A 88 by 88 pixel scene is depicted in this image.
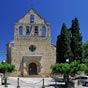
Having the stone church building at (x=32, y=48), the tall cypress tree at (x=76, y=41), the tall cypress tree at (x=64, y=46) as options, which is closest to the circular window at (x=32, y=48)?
the stone church building at (x=32, y=48)

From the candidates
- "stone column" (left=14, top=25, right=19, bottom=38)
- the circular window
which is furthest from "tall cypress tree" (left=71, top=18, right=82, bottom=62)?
"stone column" (left=14, top=25, right=19, bottom=38)

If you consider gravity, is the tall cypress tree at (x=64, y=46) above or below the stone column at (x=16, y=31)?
below

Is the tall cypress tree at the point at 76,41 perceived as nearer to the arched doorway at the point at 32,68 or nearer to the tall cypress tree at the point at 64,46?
the tall cypress tree at the point at 64,46

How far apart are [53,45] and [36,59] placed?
11.3ft

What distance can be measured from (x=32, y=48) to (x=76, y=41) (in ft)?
22.7

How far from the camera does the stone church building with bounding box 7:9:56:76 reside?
191 ft

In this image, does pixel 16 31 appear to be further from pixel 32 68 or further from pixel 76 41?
pixel 76 41

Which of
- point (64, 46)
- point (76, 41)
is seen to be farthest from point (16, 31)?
point (76, 41)

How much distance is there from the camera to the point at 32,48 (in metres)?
58.6

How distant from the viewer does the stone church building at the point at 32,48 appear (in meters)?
58.3

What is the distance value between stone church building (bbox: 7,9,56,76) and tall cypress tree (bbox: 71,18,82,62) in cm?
312

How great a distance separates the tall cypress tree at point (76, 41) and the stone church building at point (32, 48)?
10.2 ft

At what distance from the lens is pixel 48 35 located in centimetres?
5891

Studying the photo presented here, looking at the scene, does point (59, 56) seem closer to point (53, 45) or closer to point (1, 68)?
point (53, 45)
